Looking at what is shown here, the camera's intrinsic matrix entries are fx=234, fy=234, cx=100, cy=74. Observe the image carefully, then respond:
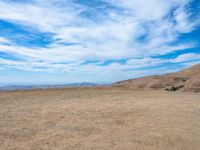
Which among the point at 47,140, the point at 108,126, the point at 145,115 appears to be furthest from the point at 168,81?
the point at 47,140

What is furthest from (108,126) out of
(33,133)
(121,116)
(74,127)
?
(33,133)

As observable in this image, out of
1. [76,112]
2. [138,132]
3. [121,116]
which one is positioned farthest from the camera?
[76,112]

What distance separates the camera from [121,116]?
10.7m

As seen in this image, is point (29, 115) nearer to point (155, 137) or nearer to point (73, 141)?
point (73, 141)

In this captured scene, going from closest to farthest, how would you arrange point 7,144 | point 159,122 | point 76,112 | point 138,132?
point 7,144 → point 138,132 → point 159,122 → point 76,112

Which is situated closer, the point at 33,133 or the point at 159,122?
A: the point at 33,133

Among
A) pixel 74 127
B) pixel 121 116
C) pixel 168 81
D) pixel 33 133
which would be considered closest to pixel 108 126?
pixel 74 127

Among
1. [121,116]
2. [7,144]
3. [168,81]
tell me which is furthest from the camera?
[168,81]

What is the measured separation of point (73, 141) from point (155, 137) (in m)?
2.61

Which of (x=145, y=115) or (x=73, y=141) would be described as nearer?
(x=73, y=141)

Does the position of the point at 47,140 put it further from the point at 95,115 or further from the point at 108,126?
the point at 95,115

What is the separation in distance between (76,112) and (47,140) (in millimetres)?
4614

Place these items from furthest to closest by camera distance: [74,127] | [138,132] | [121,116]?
[121,116], [74,127], [138,132]

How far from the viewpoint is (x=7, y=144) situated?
6.70 meters
